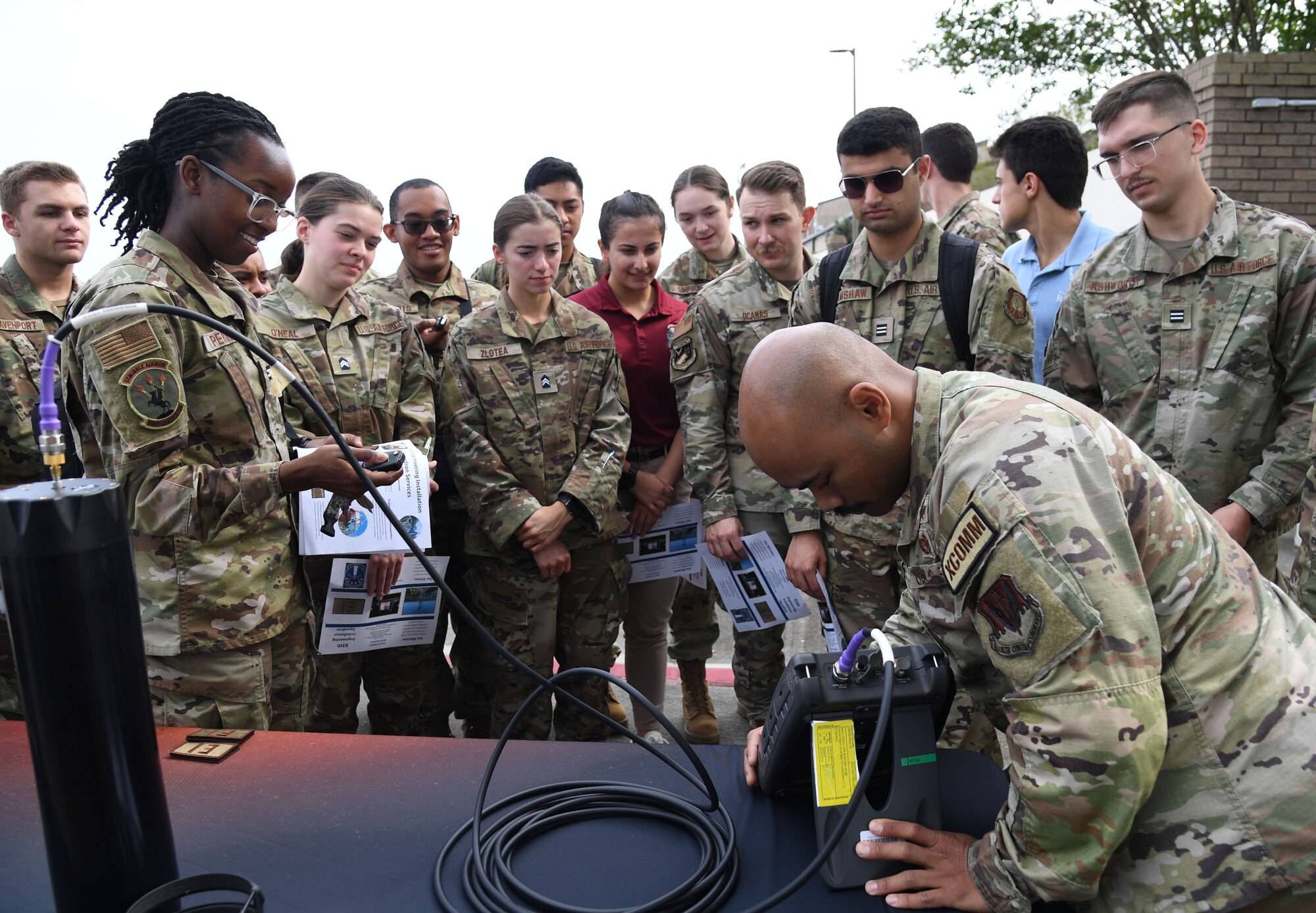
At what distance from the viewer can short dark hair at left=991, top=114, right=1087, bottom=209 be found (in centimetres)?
357

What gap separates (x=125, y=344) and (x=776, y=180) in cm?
219

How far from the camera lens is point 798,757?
1.35 metres

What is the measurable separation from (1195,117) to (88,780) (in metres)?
3.11

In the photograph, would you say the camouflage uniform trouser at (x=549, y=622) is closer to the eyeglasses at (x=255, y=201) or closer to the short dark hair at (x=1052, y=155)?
the eyeglasses at (x=255, y=201)

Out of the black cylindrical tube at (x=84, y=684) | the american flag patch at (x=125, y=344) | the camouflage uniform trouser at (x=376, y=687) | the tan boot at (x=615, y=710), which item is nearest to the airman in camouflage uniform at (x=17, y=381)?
the camouflage uniform trouser at (x=376, y=687)

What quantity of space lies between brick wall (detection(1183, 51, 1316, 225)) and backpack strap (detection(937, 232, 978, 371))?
245 inches

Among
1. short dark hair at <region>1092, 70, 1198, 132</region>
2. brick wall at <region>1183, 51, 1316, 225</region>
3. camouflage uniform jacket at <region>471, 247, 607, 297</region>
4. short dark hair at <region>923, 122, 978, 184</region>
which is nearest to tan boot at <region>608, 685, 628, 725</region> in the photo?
camouflage uniform jacket at <region>471, 247, 607, 297</region>

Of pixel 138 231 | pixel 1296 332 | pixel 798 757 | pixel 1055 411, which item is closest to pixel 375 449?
pixel 138 231

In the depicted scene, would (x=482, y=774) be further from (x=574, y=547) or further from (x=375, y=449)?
(x=574, y=547)

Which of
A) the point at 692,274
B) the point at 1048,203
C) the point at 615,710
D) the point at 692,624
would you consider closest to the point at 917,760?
the point at 692,624

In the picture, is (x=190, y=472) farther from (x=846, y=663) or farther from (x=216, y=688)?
(x=846, y=663)

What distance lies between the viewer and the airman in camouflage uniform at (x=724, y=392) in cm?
306

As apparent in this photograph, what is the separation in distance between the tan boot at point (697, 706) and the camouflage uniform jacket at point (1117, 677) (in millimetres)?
2353

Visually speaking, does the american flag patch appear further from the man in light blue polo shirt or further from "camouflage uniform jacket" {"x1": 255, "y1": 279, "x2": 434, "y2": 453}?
the man in light blue polo shirt
